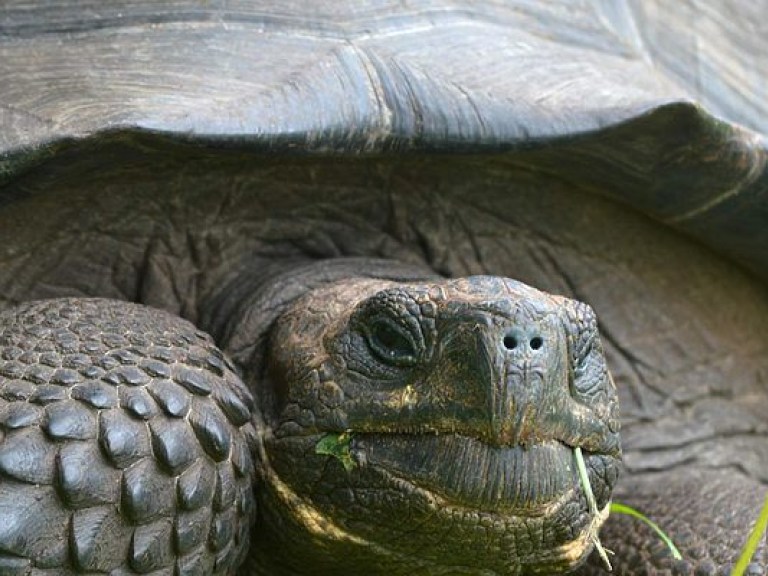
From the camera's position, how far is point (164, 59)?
2.74 metres

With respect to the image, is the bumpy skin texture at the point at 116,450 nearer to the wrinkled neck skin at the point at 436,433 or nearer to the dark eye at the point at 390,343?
the wrinkled neck skin at the point at 436,433

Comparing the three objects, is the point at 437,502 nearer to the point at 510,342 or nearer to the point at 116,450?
the point at 510,342

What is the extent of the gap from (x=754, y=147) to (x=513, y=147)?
710mm

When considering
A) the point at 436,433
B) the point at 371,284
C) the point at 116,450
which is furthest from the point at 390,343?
the point at 116,450

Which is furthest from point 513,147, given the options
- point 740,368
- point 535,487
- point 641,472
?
point 740,368

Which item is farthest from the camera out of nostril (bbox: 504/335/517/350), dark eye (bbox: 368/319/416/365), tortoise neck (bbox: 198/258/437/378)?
tortoise neck (bbox: 198/258/437/378)

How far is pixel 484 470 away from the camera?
237 centimetres

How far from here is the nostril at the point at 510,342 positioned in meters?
2.33

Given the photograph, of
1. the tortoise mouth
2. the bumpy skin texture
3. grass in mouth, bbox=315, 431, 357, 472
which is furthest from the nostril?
the bumpy skin texture

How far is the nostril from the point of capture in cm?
233

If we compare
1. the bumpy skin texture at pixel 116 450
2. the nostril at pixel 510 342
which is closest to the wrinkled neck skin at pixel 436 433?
the nostril at pixel 510 342

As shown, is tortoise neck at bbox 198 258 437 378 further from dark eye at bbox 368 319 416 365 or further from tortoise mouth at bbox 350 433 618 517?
tortoise mouth at bbox 350 433 618 517

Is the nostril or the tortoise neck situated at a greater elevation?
the nostril

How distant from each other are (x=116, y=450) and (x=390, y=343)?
0.58 m
